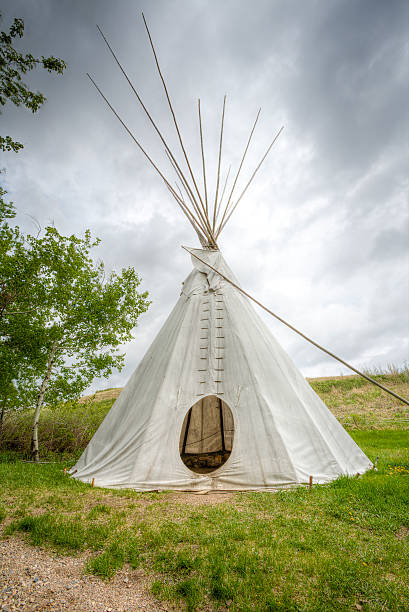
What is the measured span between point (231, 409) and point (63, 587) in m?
3.30

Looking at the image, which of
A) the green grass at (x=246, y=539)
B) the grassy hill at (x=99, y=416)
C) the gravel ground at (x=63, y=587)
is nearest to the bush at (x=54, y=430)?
the grassy hill at (x=99, y=416)

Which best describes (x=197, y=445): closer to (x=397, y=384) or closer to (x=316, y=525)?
(x=316, y=525)

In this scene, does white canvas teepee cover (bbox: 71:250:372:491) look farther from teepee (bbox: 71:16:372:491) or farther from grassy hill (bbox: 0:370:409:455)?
grassy hill (bbox: 0:370:409:455)

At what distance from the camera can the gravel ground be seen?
7.09 feet

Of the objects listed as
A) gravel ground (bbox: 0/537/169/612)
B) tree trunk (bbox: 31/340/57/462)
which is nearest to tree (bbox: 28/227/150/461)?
tree trunk (bbox: 31/340/57/462)

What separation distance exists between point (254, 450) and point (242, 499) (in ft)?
2.69

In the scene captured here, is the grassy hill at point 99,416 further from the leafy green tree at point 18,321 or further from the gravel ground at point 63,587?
the gravel ground at point 63,587

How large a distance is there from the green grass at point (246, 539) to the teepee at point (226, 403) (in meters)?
0.43

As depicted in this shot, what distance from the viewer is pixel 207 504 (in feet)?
13.2

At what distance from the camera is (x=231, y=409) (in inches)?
207

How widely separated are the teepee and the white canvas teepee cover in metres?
0.02

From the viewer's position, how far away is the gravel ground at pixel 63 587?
216cm

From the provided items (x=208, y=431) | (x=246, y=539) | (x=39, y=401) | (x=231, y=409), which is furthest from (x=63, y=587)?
(x=39, y=401)

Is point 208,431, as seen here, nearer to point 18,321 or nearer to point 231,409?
point 231,409
